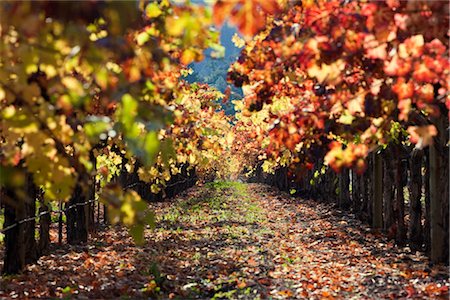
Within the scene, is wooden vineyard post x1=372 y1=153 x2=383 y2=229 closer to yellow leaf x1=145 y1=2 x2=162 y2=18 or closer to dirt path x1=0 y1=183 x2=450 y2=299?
dirt path x1=0 y1=183 x2=450 y2=299

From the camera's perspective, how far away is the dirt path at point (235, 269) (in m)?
8.63

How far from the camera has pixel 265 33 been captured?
8.01 metres

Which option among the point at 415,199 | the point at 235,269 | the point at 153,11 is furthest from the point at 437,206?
the point at 153,11

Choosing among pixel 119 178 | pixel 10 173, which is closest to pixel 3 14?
pixel 10 173

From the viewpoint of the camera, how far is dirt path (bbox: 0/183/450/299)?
8633mm

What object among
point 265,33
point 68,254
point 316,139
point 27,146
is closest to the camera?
point 27,146

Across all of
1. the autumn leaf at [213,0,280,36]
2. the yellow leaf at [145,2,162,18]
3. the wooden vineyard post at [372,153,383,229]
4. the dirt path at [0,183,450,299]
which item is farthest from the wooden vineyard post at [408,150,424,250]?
the autumn leaf at [213,0,280,36]

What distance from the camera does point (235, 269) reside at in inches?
425

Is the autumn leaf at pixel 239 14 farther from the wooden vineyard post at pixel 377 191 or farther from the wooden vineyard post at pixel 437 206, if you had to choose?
the wooden vineyard post at pixel 377 191

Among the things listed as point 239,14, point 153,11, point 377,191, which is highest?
point 153,11

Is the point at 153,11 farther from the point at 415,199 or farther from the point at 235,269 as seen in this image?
the point at 415,199

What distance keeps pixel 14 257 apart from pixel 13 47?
7.03 meters

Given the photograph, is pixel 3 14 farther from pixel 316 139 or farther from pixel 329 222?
pixel 329 222

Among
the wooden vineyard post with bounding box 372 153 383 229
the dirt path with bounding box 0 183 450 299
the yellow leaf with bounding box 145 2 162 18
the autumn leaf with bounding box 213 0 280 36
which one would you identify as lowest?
the dirt path with bounding box 0 183 450 299
